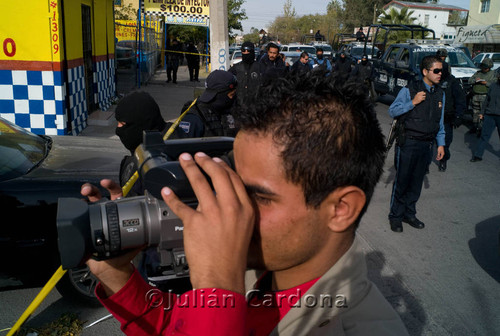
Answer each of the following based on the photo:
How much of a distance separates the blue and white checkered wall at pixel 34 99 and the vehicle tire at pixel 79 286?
12.7 ft

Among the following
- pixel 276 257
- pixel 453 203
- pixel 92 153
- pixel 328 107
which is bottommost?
pixel 453 203

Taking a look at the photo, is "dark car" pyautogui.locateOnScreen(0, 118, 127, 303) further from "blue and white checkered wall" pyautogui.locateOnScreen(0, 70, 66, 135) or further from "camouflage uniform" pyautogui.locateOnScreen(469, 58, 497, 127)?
"camouflage uniform" pyautogui.locateOnScreen(469, 58, 497, 127)

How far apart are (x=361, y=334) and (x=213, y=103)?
115 inches

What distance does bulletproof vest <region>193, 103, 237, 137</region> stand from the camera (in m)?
3.55

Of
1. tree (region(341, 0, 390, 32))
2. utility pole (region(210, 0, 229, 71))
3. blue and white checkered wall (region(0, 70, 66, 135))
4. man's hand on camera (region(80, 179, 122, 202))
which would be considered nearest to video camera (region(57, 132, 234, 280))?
man's hand on camera (region(80, 179, 122, 202))

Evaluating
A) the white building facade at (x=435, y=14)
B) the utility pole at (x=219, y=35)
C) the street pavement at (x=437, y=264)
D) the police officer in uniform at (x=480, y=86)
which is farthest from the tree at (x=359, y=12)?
the street pavement at (x=437, y=264)

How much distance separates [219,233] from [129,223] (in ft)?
0.99

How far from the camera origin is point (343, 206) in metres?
1.04

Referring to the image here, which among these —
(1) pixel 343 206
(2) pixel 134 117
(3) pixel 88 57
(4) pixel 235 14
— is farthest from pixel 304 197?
(4) pixel 235 14

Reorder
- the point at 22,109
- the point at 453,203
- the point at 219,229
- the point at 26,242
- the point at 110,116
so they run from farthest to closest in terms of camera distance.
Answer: the point at 110,116, the point at 22,109, the point at 453,203, the point at 26,242, the point at 219,229

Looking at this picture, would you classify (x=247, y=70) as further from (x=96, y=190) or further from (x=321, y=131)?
(x=321, y=131)

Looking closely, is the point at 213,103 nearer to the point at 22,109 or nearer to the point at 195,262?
the point at 195,262

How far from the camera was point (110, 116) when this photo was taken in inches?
334

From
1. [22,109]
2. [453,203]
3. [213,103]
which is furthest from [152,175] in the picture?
[22,109]
